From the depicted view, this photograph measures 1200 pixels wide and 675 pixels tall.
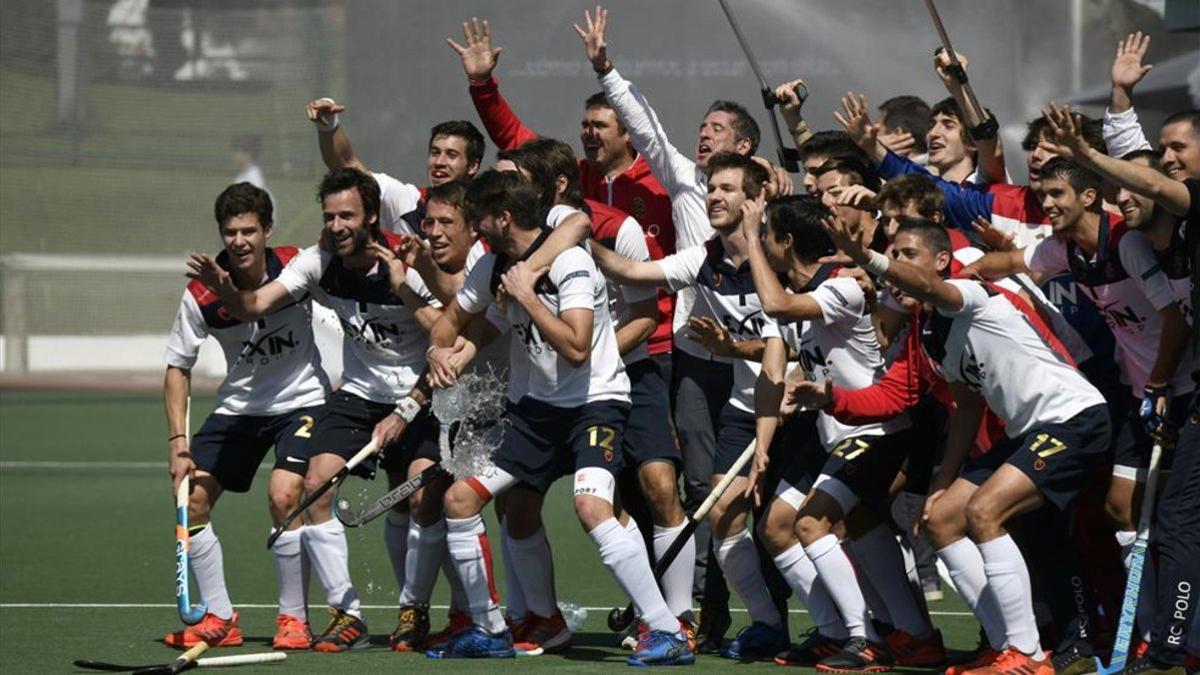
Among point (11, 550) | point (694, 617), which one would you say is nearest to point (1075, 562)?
point (694, 617)

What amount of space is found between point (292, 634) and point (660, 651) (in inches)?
62.8

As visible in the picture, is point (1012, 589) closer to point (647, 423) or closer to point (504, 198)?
point (647, 423)

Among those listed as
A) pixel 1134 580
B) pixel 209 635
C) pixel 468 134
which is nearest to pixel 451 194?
pixel 468 134

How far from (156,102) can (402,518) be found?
47.3ft

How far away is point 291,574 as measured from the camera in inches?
320

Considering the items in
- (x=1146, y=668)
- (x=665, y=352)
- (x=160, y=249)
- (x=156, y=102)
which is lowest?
(x=1146, y=668)

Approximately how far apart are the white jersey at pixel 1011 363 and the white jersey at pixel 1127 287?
323 mm

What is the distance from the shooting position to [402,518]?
8.55 metres

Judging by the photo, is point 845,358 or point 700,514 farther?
point 700,514

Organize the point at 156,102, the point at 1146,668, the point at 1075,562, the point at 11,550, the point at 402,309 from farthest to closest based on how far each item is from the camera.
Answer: the point at 156,102 < the point at 11,550 < the point at 402,309 < the point at 1075,562 < the point at 1146,668

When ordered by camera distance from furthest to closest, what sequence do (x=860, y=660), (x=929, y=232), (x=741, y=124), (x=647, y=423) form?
(x=741, y=124) < (x=647, y=423) < (x=860, y=660) < (x=929, y=232)

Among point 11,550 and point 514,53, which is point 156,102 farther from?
point 11,550

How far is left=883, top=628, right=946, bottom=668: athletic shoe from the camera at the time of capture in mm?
7383

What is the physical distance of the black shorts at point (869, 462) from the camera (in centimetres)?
730
